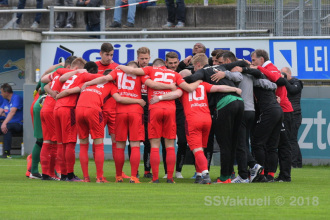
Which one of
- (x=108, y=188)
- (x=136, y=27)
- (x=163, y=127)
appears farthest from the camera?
(x=136, y=27)

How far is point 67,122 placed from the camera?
11.1 m

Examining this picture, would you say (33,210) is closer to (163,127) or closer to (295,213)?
(295,213)

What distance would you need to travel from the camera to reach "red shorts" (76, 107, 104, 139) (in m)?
10.8

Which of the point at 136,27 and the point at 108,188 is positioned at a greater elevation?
the point at 136,27

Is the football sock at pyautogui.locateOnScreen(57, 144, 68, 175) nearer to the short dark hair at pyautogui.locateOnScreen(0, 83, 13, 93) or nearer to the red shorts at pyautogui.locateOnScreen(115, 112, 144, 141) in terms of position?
the red shorts at pyautogui.locateOnScreen(115, 112, 144, 141)

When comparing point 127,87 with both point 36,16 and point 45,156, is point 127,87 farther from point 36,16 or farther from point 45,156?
point 36,16

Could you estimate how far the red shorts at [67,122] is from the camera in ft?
36.4

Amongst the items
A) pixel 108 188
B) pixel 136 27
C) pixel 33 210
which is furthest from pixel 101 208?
pixel 136 27

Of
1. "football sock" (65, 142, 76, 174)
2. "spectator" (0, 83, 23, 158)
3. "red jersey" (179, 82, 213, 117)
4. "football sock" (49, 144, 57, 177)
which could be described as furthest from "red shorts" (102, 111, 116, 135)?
"spectator" (0, 83, 23, 158)

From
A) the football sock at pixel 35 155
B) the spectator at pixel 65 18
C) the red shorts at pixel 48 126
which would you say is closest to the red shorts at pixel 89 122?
the red shorts at pixel 48 126

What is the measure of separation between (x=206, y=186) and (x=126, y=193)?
1618mm

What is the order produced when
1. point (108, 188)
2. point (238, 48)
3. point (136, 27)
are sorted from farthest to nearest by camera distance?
point (136, 27), point (238, 48), point (108, 188)

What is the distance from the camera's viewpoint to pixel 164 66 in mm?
11133

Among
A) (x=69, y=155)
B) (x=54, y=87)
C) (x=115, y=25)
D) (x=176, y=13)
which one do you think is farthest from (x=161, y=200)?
(x=115, y=25)
